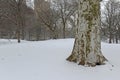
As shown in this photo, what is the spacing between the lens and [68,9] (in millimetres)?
39219

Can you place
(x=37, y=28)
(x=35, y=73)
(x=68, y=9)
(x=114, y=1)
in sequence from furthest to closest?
1. (x=37, y=28)
2. (x=114, y=1)
3. (x=68, y=9)
4. (x=35, y=73)

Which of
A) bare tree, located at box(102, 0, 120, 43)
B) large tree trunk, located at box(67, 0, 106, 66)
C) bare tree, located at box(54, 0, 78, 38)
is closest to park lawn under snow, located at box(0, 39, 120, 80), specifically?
large tree trunk, located at box(67, 0, 106, 66)

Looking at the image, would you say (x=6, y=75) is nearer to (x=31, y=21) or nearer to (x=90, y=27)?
(x=90, y=27)

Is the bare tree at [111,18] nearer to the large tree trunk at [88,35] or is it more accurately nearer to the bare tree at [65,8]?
the bare tree at [65,8]

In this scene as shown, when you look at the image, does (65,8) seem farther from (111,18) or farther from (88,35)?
(88,35)

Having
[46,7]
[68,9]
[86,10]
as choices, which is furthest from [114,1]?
[86,10]

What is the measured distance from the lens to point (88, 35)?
8078 mm

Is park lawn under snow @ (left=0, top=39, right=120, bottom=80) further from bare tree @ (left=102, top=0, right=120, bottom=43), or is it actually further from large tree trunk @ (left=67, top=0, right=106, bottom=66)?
bare tree @ (left=102, top=0, right=120, bottom=43)

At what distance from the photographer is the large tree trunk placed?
8023mm

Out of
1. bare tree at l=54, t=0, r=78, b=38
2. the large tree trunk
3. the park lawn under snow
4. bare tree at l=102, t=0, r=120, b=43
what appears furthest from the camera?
bare tree at l=102, t=0, r=120, b=43

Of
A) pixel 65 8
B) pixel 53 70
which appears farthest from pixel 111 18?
pixel 53 70

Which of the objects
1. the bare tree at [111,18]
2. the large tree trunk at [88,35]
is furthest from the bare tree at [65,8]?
the large tree trunk at [88,35]

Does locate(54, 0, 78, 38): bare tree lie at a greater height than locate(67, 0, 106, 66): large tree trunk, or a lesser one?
greater

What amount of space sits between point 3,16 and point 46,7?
1112 centimetres
